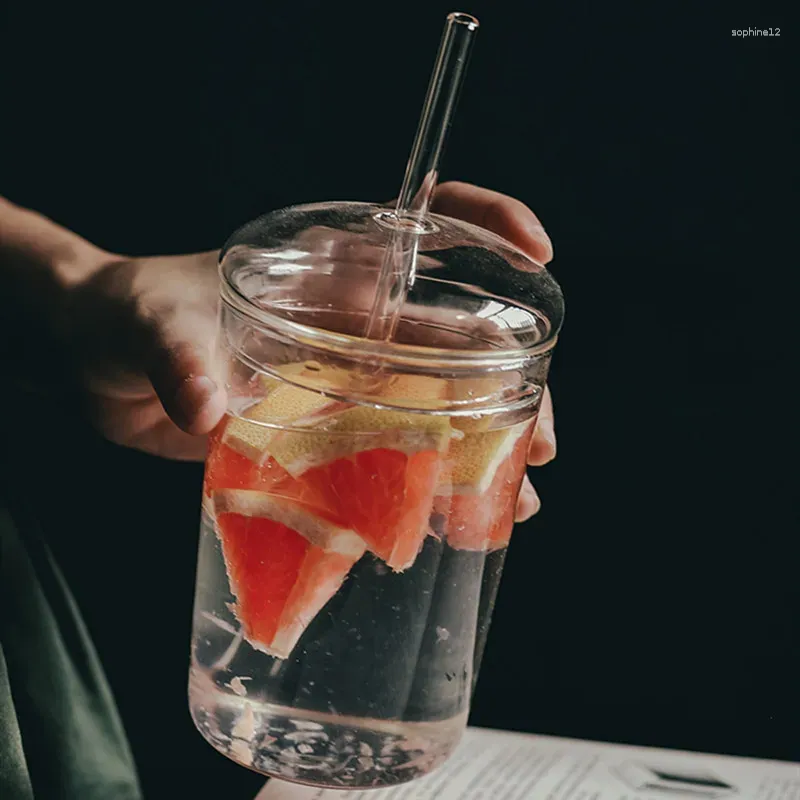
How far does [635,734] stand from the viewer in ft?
3.58

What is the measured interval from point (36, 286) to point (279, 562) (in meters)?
0.43

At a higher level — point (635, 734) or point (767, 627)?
point (767, 627)

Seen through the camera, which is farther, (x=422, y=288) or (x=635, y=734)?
(x=635, y=734)

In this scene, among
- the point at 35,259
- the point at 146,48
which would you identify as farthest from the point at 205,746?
the point at 146,48

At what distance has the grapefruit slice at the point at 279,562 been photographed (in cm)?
50

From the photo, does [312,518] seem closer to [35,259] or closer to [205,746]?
[35,259]

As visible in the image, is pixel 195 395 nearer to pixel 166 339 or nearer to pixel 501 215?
pixel 166 339

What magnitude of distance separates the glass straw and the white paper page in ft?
1.06

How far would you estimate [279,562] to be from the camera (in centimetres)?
51

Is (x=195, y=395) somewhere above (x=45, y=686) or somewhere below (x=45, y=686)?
above

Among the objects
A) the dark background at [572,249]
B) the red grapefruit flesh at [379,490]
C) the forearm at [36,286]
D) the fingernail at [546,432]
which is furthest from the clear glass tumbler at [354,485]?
the dark background at [572,249]

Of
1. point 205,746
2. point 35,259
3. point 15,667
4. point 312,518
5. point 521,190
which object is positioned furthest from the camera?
point 205,746

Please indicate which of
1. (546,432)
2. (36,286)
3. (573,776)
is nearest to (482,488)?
(546,432)

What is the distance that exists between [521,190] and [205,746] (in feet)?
2.02
